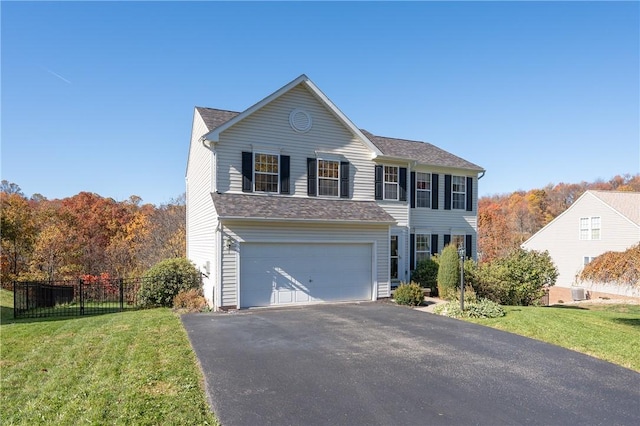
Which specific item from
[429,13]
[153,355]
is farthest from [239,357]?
[429,13]

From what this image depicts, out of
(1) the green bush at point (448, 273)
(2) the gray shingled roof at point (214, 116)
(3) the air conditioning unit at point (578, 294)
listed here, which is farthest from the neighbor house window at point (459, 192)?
(3) the air conditioning unit at point (578, 294)

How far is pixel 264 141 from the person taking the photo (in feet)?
49.7

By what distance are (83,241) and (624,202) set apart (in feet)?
141

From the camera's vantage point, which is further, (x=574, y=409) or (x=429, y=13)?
(x=429, y=13)

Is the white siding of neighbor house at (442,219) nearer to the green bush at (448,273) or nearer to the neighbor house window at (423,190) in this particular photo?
the neighbor house window at (423,190)

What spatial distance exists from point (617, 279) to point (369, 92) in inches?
507

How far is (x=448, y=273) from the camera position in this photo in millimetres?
16125

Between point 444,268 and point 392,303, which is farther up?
point 444,268

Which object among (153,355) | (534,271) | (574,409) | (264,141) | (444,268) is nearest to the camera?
(574,409)

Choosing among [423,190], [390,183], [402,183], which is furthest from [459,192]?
[390,183]

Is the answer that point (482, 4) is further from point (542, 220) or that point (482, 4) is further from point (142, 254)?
point (542, 220)

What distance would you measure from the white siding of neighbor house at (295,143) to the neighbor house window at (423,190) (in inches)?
124

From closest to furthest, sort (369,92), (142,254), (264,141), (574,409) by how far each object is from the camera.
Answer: (574,409) < (264,141) < (369,92) < (142,254)

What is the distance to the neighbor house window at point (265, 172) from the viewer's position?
15.0 metres
